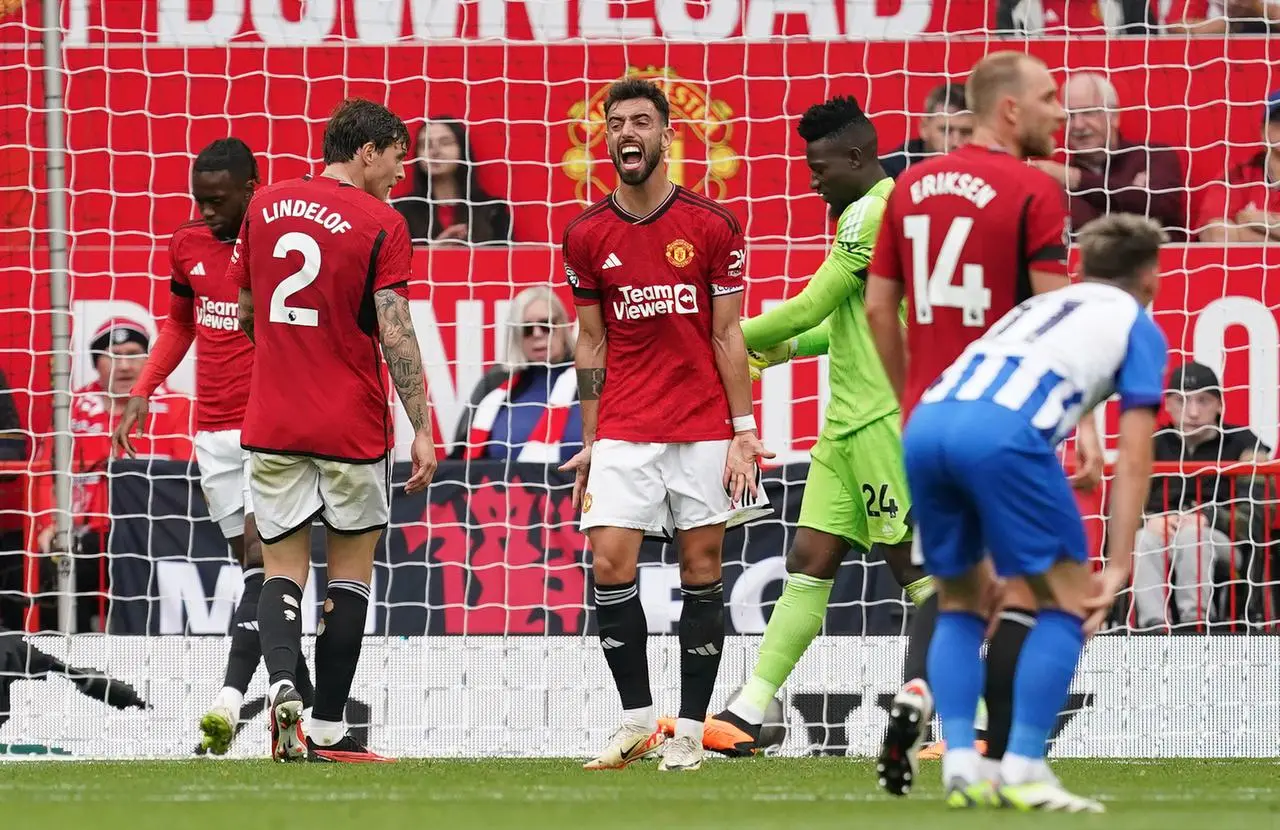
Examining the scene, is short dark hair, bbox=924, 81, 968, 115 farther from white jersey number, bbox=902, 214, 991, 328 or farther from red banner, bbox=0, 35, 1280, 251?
white jersey number, bbox=902, 214, 991, 328

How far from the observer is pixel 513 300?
972 cm

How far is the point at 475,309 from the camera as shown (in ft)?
32.6

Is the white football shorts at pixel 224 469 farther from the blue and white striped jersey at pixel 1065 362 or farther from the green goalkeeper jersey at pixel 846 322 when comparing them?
the blue and white striped jersey at pixel 1065 362

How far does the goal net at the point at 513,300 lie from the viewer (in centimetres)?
742

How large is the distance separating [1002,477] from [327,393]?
8.80 feet

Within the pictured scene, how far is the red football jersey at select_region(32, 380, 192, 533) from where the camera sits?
839cm

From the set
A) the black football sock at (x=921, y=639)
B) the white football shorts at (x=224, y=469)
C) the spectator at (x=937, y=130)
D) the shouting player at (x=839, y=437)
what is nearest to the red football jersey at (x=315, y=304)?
A: the white football shorts at (x=224, y=469)

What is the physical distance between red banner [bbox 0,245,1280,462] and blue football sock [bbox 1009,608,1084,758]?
5.36 meters

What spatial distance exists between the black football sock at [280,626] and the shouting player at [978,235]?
7.27ft

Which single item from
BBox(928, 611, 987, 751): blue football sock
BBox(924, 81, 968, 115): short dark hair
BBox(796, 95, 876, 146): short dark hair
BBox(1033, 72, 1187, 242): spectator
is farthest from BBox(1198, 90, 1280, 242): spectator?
BBox(928, 611, 987, 751): blue football sock

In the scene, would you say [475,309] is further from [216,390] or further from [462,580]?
[216,390]

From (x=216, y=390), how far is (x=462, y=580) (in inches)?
62.8

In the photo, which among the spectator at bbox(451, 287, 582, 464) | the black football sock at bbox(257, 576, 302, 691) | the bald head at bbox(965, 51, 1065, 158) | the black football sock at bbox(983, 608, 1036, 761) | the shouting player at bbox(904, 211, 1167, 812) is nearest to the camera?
the shouting player at bbox(904, 211, 1167, 812)

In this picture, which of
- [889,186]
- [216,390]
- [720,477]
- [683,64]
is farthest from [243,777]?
[683,64]
